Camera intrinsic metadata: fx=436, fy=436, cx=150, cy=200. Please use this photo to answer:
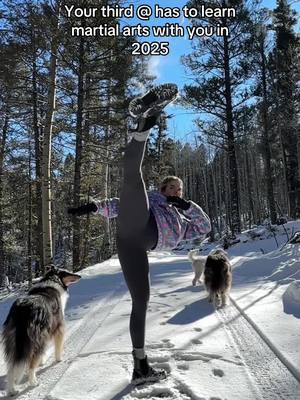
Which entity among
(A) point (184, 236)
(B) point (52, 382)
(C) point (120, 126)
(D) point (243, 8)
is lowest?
(B) point (52, 382)

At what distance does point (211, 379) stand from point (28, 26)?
11079 mm

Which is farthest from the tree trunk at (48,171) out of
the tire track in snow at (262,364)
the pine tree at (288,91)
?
the pine tree at (288,91)

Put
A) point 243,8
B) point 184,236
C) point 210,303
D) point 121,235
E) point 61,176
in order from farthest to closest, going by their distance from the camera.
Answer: point 243,8 → point 61,176 → point 210,303 → point 184,236 → point 121,235

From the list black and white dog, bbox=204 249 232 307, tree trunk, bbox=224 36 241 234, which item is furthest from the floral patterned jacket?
tree trunk, bbox=224 36 241 234

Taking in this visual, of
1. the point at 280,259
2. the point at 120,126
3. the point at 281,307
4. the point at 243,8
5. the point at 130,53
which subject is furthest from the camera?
the point at 243,8

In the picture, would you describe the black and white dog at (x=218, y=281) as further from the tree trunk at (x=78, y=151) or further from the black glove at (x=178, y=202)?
the tree trunk at (x=78, y=151)

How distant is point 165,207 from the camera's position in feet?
11.8

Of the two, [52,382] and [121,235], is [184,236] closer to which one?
[121,235]

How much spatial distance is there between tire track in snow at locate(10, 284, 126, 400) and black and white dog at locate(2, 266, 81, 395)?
114 mm

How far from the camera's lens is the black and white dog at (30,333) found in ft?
12.2

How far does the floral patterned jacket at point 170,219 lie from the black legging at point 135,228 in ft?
0.24

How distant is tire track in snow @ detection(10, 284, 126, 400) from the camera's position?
12.0ft

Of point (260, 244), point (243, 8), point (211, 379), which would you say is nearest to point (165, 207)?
point (211, 379)

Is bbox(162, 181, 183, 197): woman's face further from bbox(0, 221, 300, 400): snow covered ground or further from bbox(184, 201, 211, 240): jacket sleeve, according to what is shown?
bbox(0, 221, 300, 400): snow covered ground
